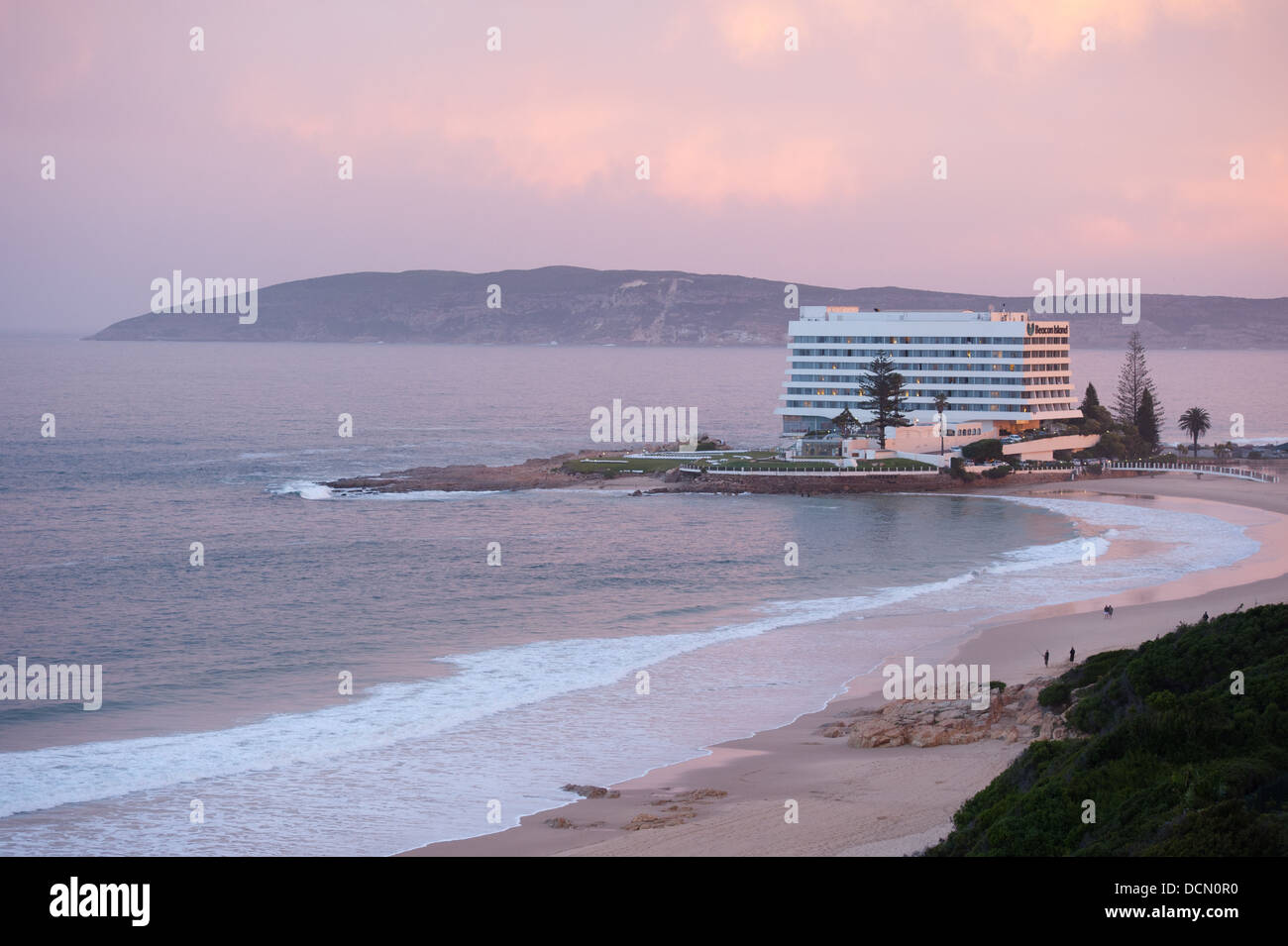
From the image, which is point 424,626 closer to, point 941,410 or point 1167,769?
point 1167,769

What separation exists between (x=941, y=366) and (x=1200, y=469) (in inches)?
865

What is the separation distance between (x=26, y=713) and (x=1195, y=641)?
25405mm

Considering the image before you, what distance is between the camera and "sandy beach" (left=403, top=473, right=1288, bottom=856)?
1920 cm

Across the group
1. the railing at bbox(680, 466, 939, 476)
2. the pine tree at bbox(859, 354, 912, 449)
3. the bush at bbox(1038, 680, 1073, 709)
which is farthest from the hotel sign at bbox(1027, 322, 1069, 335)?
the bush at bbox(1038, 680, 1073, 709)

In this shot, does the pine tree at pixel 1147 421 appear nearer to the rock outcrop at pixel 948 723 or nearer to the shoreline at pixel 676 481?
the shoreline at pixel 676 481

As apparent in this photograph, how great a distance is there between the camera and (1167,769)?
55.6 feet

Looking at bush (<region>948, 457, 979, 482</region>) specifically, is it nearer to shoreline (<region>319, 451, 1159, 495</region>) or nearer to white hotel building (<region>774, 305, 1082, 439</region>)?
shoreline (<region>319, 451, 1159, 495</region>)

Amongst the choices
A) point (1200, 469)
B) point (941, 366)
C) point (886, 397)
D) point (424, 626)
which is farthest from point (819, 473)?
point (424, 626)

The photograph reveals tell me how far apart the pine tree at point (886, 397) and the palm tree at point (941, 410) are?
8.21 ft

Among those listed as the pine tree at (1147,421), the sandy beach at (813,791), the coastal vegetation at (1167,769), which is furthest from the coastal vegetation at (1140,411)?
the coastal vegetation at (1167,769)

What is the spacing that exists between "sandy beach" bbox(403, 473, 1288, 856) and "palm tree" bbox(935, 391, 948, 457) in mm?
54128

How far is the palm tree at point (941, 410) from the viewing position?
90.3 m

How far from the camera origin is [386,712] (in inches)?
1128
